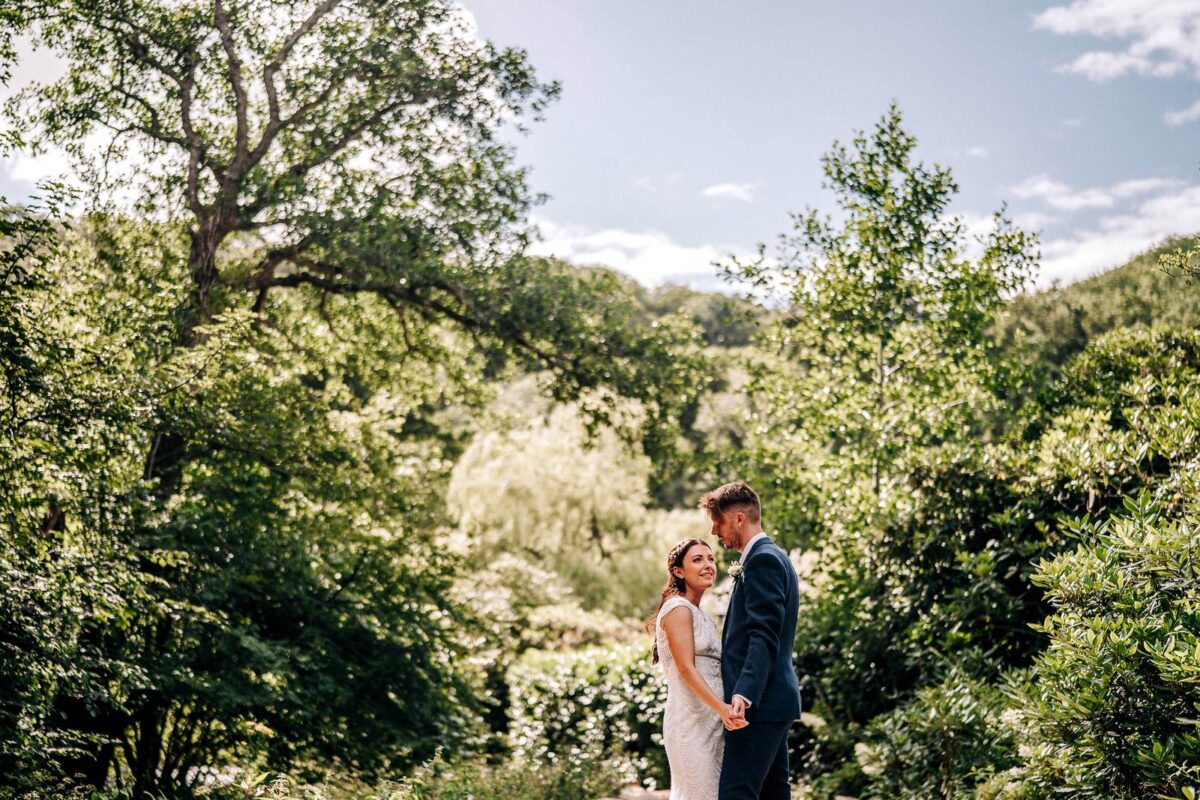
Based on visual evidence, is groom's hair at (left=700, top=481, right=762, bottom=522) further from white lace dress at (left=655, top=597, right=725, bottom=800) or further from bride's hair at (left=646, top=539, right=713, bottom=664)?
white lace dress at (left=655, top=597, right=725, bottom=800)

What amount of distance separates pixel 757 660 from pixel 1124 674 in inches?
67.6

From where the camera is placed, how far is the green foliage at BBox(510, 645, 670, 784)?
12070 mm

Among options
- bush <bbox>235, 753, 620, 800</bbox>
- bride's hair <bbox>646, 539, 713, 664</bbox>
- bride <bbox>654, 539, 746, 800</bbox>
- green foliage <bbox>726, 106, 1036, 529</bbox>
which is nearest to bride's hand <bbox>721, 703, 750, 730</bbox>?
bride <bbox>654, 539, 746, 800</bbox>

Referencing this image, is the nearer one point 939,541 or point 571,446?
point 939,541

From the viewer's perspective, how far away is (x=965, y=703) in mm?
6645

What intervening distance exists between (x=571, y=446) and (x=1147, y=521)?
15.7m

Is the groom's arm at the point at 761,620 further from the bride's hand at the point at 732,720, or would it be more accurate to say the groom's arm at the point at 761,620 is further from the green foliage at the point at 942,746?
the green foliage at the point at 942,746

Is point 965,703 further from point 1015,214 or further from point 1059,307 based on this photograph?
point 1059,307

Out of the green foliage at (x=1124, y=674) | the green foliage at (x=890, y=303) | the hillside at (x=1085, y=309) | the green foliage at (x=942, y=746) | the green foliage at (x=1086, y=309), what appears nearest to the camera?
the green foliage at (x=1124, y=674)

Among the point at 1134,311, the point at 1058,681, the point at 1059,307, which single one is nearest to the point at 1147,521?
the point at 1058,681

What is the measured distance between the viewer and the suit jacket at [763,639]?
4062mm

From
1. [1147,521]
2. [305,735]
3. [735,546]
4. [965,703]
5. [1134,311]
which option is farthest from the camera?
[1134,311]

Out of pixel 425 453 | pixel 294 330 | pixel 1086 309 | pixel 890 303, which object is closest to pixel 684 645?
pixel 890 303

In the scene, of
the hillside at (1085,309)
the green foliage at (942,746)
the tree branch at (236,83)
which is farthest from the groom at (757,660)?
the hillside at (1085,309)
